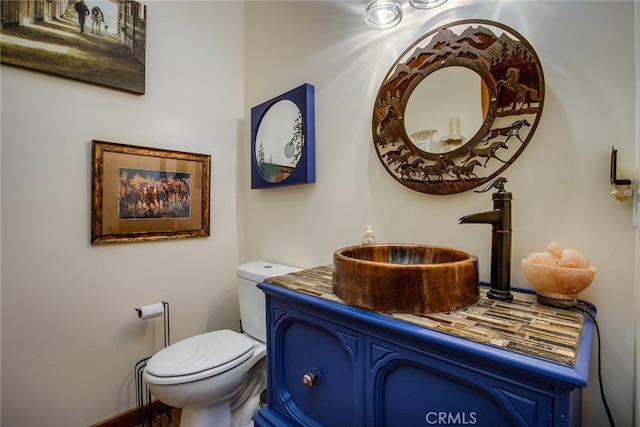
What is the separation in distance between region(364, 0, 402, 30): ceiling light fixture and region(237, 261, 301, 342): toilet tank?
1.16 meters

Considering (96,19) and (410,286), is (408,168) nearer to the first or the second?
(410,286)

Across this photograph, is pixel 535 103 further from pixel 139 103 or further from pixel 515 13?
pixel 139 103

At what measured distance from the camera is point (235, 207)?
6.36 ft

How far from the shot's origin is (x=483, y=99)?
0.92 metres

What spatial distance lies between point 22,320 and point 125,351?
1.50 feet

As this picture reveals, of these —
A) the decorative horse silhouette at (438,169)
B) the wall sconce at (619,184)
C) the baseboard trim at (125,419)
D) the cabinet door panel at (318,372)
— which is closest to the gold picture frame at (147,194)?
the baseboard trim at (125,419)

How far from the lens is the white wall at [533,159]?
29.5 inches

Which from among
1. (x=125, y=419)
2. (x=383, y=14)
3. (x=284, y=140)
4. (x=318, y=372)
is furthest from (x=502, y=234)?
(x=125, y=419)

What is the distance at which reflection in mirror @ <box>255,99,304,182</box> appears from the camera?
1527 millimetres

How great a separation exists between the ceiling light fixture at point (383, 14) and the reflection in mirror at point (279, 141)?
554 millimetres

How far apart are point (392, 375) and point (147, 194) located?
151 cm

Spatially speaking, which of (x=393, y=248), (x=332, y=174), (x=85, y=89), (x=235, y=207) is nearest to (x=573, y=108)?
(x=393, y=248)

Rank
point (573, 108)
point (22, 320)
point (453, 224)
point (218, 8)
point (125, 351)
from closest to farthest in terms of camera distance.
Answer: point (573, 108)
point (453, 224)
point (22, 320)
point (125, 351)
point (218, 8)

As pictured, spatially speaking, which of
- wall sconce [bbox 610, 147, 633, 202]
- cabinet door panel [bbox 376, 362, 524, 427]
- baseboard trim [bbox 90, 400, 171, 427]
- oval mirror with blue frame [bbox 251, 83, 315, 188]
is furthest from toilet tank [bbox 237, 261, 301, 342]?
wall sconce [bbox 610, 147, 633, 202]
